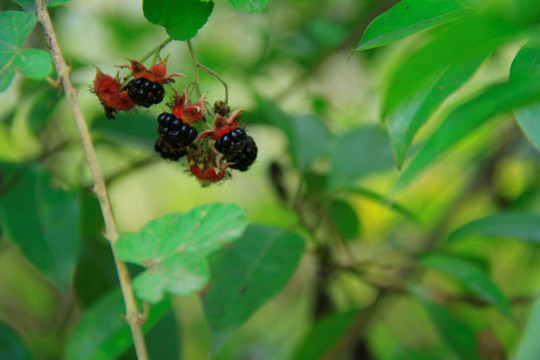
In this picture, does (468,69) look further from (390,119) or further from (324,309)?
(324,309)

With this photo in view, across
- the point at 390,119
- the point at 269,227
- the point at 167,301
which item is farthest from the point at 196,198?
the point at 390,119

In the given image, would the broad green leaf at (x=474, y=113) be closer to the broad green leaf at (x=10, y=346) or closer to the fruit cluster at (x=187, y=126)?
the fruit cluster at (x=187, y=126)

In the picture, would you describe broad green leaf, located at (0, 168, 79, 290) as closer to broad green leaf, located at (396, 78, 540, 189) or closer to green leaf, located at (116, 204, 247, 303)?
green leaf, located at (116, 204, 247, 303)

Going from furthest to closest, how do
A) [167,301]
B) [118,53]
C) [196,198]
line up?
[196,198], [118,53], [167,301]

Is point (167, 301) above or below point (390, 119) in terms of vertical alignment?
below

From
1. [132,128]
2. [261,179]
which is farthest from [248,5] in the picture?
[261,179]

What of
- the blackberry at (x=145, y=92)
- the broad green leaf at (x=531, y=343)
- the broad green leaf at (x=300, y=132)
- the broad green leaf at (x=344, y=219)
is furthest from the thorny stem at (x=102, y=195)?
the broad green leaf at (x=344, y=219)
